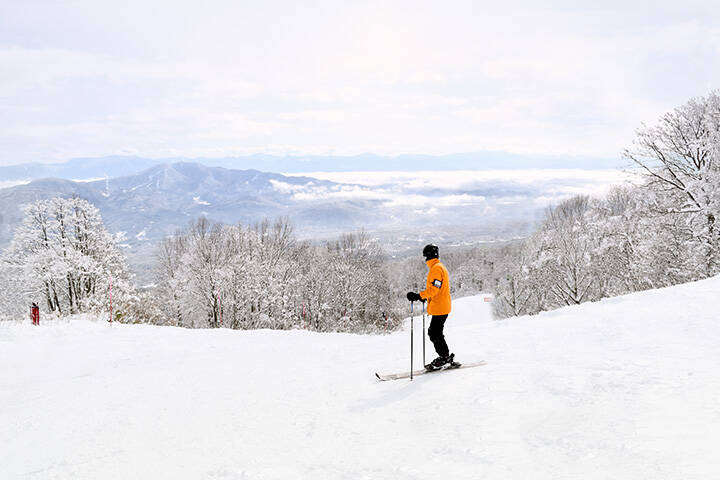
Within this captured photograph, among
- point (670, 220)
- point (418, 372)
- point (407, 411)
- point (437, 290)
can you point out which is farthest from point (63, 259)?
point (670, 220)

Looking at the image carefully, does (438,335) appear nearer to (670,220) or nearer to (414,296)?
(414,296)

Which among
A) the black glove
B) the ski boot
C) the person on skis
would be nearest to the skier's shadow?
the ski boot

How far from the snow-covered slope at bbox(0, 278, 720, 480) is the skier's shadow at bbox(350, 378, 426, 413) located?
0.04 metres

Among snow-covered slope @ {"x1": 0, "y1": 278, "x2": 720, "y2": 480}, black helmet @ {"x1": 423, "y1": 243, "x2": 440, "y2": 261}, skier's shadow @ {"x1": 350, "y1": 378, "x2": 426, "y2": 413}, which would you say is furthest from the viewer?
black helmet @ {"x1": 423, "y1": 243, "x2": 440, "y2": 261}

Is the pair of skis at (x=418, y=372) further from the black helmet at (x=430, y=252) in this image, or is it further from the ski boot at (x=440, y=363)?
the black helmet at (x=430, y=252)

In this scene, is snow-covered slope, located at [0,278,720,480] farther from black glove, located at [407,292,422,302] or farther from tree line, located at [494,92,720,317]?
tree line, located at [494,92,720,317]

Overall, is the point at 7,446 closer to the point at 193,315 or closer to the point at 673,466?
the point at 673,466

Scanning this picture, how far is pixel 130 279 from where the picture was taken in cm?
3888

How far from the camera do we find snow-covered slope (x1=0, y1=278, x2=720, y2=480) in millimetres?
4676

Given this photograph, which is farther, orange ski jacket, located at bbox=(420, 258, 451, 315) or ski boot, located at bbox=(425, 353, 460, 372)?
ski boot, located at bbox=(425, 353, 460, 372)

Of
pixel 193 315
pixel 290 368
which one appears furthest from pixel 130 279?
pixel 290 368

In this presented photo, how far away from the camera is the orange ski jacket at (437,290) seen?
773cm

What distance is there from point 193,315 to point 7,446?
37572mm

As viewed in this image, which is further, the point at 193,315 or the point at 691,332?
the point at 193,315
